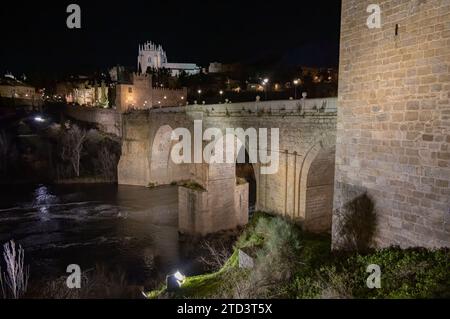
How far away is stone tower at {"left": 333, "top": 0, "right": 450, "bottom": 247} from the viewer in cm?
587

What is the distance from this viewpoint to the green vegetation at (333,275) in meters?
5.57

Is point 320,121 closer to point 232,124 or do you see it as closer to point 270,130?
point 270,130

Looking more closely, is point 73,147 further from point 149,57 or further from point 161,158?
point 149,57

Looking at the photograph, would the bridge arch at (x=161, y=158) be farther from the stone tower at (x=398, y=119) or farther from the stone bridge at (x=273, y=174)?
the stone tower at (x=398, y=119)

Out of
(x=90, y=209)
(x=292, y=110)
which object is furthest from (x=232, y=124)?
(x=90, y=209)

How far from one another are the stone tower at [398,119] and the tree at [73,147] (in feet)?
111

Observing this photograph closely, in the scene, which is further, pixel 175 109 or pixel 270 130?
pixel 175 109

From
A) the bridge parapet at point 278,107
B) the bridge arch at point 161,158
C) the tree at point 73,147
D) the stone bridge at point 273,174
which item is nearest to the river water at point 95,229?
the bridge arch at point 161,158

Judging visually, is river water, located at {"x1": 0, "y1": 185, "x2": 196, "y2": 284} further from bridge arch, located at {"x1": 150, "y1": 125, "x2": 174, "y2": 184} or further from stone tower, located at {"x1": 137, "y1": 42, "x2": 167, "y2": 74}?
stone tower, located at {"x1": 137, "y1": 42, "x2": 167, "y2": 74}

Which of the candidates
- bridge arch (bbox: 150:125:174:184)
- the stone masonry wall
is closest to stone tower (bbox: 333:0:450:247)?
bridge arch (bbox: 150:125:174:184)

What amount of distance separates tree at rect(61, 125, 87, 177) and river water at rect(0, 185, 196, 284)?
4768 millimetres

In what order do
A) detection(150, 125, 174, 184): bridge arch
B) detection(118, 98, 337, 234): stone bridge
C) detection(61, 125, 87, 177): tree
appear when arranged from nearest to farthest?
detection(118, 98, 337, 234): stone bridge < detection(150, 125, 174, 184): bridge arch < detection(61, 125, 87, 177): tree

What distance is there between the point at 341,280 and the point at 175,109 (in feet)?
73.4
